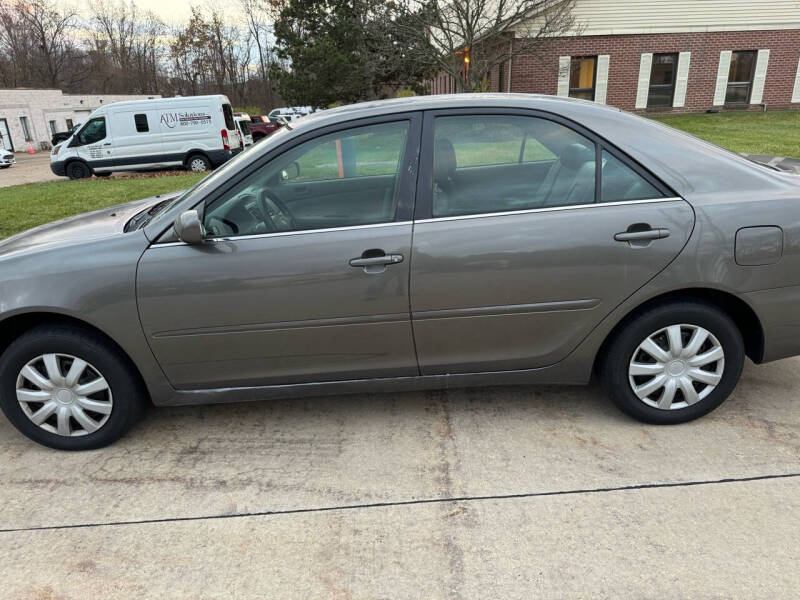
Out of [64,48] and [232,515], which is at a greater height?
[64,48]

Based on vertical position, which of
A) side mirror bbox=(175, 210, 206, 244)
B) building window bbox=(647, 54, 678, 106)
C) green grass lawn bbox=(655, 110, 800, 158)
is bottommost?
green grass lawn bbox=(655, 110, 800, 158)

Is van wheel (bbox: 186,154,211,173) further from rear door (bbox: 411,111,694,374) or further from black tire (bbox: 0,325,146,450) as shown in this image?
rear door (bbox: 411,111,694,374)

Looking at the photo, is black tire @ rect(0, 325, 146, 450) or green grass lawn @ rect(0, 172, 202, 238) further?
green grass lawn @ rect(0, 172, 202, 238)

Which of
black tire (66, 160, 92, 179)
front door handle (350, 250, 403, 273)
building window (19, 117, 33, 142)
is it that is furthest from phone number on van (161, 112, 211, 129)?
building window (19, 117, 33, 142)

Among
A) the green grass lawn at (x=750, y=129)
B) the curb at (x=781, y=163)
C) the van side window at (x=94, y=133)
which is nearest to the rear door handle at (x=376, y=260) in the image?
the curb at (x=781, y=163)

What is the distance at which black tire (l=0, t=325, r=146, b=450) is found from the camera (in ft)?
9.40

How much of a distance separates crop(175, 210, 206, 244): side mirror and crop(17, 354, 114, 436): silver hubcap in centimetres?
84

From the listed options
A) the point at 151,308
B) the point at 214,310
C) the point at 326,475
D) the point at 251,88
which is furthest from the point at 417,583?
the point at 251,88

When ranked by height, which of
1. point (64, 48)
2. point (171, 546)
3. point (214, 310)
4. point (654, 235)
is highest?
point (64, 48)

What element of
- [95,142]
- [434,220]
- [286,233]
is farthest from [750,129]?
[95,142]

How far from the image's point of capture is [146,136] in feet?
59.1

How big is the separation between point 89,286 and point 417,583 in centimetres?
196

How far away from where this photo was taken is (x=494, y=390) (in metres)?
3.54

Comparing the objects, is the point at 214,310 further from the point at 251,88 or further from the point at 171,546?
the point at 251,88
